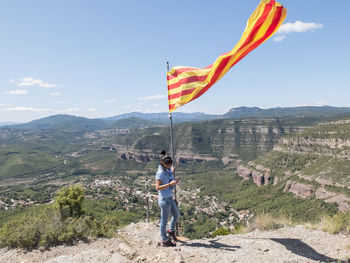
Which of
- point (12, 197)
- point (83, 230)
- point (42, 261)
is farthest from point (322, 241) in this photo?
point (12, 197)

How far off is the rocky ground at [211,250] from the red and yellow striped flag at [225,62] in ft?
17.5

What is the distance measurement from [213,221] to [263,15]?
72.7 meters

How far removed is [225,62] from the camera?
864 cm

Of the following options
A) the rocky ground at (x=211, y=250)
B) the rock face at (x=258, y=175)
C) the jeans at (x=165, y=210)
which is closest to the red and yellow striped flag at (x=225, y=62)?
the jeans at (x=165, y=210)

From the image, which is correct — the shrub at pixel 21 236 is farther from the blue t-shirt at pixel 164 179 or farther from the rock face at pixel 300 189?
the rock face at pixel 300 189

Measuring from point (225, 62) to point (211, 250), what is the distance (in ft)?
22.3

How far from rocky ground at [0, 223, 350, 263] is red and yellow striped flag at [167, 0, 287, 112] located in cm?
534

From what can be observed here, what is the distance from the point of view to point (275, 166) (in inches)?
4237

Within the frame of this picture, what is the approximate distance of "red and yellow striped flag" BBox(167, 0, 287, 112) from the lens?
8.12 m

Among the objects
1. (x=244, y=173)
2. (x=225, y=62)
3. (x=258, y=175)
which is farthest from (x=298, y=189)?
(x=225, y=62)

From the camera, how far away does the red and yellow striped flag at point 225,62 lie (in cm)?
812

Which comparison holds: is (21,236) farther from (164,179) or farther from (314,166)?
(314,166)

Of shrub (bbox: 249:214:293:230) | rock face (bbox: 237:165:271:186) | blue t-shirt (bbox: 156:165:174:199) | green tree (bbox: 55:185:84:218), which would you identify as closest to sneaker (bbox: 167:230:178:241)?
blue t-shirt (bbox: 156:165:174:199)

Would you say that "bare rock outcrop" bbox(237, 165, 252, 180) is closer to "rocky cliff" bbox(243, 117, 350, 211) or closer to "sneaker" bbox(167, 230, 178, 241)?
"rocky cliff" bbox(243, 117, 350, 211)
